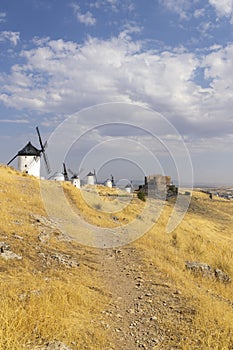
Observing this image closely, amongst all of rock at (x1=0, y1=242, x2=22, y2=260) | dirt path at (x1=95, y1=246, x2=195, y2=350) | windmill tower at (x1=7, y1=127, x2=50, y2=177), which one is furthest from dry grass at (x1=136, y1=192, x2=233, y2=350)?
windmill tower at (x1=7, y1=127, x2=50, y2=177)

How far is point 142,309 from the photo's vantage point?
6996 millimetres

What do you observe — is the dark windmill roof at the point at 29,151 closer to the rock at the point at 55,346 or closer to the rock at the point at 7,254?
the rock at the point at 7,254

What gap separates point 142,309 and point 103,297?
1.07m

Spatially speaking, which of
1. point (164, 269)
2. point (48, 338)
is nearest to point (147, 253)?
point (164, 269)

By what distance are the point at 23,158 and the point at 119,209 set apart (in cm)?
2567

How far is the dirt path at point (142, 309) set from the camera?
18.3ft

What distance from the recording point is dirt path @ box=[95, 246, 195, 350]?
5585 millimetres

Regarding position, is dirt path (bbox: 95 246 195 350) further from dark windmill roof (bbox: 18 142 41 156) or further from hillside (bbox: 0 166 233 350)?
dark windmill roof (bbox: 18 142 41 156)

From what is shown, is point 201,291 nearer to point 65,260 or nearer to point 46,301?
point 65,260

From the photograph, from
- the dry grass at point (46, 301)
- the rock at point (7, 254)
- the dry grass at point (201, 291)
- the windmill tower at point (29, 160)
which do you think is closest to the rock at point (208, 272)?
the dry grass at point (201, 291)

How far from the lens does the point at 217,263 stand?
13.5m

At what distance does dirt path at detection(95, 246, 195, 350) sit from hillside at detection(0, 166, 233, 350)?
0.02 meters

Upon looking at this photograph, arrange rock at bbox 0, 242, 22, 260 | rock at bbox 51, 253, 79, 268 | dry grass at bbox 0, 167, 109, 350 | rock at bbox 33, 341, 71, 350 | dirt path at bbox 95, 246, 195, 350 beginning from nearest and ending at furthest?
rock at bbox 33, 341, 71, 350
dry grass at bbox 0, 167, 109, 350
dirt path at bbox 95, 246, 195, 350
rock at bbox 0, 242, 22, 260
rock at bbox 51, 253, 79, 268

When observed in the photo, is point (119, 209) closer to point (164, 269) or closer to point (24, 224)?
point (24, 224)
